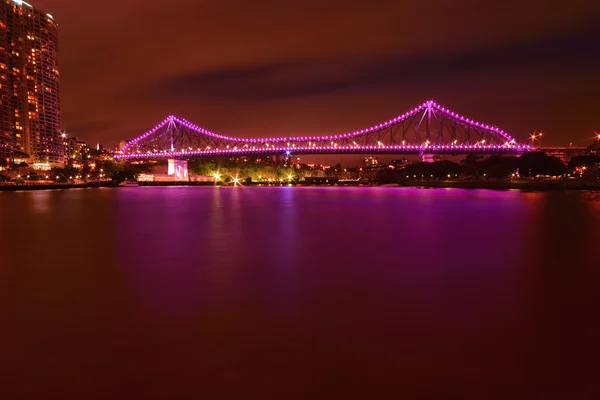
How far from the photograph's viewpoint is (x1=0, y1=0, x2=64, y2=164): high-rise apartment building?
115000 millimetres

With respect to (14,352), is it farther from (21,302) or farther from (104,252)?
(104,252)

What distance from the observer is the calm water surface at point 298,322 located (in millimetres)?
4297

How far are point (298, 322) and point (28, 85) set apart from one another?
5863 inches

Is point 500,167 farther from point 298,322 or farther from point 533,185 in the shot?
point 298,322

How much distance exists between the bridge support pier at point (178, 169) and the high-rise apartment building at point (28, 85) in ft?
135

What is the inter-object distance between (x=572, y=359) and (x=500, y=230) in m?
14.1

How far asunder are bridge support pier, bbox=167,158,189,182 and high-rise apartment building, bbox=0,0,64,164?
41.2 metres

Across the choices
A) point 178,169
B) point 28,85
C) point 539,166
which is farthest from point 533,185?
point 28,85

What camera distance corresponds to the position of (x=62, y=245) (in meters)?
13.8

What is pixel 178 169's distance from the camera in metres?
110

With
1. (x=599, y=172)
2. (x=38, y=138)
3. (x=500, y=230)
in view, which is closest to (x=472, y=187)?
(x=599, y=172)

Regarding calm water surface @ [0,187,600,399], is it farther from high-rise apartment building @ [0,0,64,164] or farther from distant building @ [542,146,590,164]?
high-rise apartment building @ [0,0,64,164]

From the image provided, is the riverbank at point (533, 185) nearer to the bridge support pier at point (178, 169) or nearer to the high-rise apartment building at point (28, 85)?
the bridge support pier at point (178, 169)

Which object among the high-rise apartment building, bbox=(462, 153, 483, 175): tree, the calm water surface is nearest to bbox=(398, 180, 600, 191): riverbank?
bbox=(462, 153, 483, 175): tree
